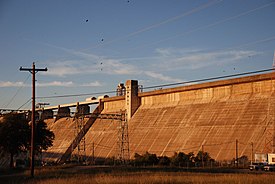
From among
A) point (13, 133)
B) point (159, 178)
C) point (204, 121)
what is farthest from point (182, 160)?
point (159, 178)

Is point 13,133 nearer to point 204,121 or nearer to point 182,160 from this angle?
point 182,160

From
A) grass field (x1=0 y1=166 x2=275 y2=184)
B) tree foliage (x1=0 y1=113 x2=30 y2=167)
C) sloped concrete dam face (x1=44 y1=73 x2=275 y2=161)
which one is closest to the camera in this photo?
grass field (x1=0 y1=166 x2=275 y2=184)

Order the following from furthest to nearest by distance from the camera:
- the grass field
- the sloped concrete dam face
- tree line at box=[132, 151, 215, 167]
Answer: the sloped concrete dam face → tree line at box=[132, 151, 215, 167] → the grass field

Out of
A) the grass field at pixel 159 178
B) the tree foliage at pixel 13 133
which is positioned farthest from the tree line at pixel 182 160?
the grass field at pixel 159 178

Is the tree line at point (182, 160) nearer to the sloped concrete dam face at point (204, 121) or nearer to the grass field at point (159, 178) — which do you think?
the sloped concrete dam face at point (204, 121)

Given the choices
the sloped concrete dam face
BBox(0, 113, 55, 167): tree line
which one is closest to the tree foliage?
BBox(0, 113, 55, 167): tree line

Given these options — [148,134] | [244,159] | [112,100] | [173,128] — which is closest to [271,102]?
[244,159]

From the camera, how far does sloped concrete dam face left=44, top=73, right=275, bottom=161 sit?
55938 mm

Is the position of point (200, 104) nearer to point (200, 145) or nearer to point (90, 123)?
point (200, 145)

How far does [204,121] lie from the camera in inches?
2534

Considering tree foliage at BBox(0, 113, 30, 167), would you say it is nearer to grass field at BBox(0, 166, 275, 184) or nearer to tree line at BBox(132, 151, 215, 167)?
tree line at BBox(132, 151, 215, 167)

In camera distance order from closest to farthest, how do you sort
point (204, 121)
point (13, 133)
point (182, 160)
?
point (182, 160) → point (13, 133) → point (204, 121)

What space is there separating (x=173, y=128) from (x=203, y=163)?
17138mm

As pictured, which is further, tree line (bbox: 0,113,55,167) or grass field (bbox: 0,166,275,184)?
tree line (bbox: 0,113,55,167)
